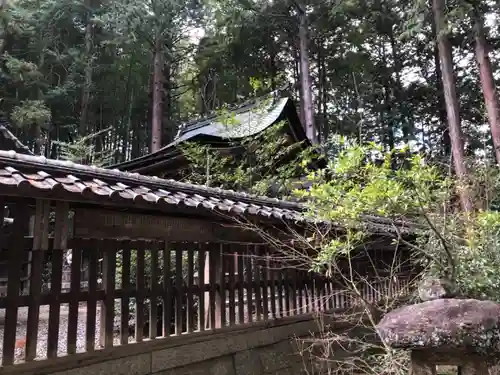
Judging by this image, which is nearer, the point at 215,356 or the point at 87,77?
the point at 215,356

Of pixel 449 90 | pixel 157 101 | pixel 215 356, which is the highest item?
pixel 157 101

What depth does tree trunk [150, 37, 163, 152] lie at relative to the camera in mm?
17078

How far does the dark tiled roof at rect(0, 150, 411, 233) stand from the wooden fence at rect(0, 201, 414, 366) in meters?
0.42

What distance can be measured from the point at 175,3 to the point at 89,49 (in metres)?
5.66

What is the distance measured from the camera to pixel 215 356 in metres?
5.15

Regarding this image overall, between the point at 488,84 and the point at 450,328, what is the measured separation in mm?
11448

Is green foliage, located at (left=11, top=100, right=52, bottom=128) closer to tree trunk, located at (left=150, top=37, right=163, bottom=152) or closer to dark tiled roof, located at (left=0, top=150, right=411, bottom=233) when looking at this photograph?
tree trunk, located at (left=150, top=37, right=163, bottom=152)

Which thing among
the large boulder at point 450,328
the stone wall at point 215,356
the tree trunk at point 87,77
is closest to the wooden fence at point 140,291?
the stone wall at point 215,356

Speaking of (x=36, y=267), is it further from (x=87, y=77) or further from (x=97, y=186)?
(x=87, y=77)

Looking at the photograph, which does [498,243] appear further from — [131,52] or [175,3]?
[131,52]

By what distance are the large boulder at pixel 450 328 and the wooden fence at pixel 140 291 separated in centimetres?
254

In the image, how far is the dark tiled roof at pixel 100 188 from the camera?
3199 millimetres

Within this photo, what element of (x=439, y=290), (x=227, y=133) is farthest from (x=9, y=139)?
(x=439, y=290)

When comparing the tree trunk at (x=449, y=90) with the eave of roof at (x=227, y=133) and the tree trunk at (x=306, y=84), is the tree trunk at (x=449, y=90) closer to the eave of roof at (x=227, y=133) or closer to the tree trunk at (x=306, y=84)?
the eave of roof at (x=227, y=133)
